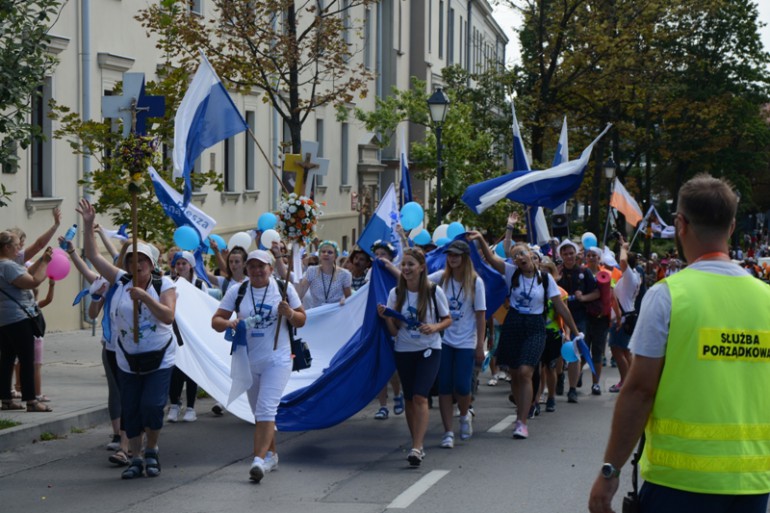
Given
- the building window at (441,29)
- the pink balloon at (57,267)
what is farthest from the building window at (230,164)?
the building window at (441,29)

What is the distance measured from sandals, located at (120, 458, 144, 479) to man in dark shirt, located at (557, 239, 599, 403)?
727 centimetres

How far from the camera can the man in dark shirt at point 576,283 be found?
1505cm

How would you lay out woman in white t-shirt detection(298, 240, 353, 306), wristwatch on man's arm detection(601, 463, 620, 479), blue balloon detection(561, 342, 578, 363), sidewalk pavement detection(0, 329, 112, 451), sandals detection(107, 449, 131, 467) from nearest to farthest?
wristwatch on man's arm detection(601, 463, 620, 479)
sandals detection(107, 449, 131, 467)
sidewalk pavement detection(0, 329, 112, 451)
blue balloon detection(561, 342, 578, 363)
woman in white t-shirt detection(298, 240, 353, 306)

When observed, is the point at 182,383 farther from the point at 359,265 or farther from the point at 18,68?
the point at 18,68

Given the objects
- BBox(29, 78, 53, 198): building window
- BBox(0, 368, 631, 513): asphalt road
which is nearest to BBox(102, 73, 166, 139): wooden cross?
BBox(0, 368, 631, 513): asphalt road

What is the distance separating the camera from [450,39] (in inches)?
2251

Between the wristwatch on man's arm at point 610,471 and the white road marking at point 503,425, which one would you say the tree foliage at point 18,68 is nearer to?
the white road marking at point 503,425

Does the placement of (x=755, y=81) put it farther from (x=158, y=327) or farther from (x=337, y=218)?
(x=158, y=327)

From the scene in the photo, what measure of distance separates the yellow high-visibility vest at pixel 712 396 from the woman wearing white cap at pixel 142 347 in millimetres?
5604

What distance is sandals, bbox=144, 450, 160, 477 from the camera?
9.22 meters

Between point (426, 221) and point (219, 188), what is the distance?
17314 mm

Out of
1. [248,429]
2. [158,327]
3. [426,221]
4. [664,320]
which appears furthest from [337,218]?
[664,320]

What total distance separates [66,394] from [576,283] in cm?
640

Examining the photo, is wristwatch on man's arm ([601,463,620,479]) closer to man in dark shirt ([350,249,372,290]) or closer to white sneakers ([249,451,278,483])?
white sneakers ([249,451,278,483])
